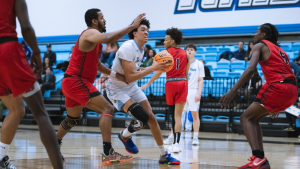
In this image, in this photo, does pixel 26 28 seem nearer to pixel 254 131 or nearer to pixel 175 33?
pixel 254 131

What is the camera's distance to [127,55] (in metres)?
4.35

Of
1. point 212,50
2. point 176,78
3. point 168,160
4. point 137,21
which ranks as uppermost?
point 212,50

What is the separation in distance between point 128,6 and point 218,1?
4.12 metres

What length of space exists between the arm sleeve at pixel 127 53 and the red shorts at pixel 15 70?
6.00 ft

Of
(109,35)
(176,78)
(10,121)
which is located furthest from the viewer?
(176,78)

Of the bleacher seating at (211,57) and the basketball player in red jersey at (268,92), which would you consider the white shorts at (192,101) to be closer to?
the basketball player in red jersey at (268,92)

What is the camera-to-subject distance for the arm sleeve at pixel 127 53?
14.2 feet

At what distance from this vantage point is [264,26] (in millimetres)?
4336

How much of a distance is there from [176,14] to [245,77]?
32.7ft

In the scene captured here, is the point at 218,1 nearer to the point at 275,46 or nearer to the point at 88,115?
the point at 88,115

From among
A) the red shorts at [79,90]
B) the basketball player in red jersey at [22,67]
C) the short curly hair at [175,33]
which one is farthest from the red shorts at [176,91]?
the basketball player in red jersey at [22,67]

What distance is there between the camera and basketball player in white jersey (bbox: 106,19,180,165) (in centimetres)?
433

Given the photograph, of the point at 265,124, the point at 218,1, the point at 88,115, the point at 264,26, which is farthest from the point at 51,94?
the point at 264,26

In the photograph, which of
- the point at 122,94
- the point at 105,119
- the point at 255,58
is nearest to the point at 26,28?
the point at 105,119
